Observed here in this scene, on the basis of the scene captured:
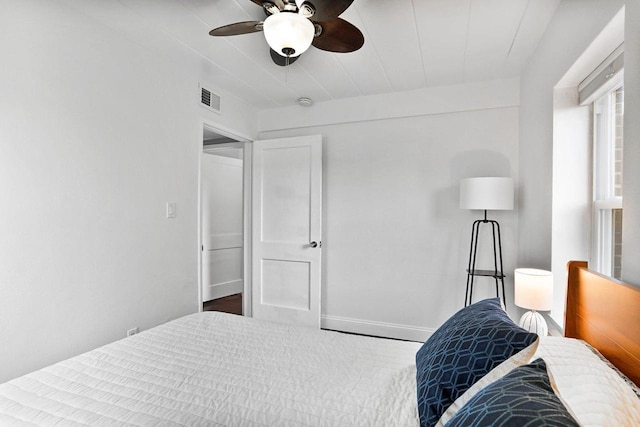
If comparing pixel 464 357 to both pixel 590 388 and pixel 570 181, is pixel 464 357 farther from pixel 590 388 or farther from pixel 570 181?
pixel 570 181

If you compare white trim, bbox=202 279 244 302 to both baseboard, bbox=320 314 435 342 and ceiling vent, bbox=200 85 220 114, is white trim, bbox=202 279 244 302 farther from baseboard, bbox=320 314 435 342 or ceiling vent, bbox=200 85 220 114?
ceiling vent, bbox=200 85 220 114

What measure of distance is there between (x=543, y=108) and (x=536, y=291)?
49.3 inches

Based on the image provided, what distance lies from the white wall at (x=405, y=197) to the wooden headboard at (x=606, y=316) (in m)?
1.61

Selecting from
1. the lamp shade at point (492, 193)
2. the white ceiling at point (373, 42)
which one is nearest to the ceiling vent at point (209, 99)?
the white ceiling at point (373, 42)

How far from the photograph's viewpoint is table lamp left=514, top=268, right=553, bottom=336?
1944 mm

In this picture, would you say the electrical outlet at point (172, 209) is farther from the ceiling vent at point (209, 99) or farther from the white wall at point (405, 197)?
the white wall at point (405, 197)

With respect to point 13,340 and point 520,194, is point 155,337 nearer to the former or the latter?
point 13,340

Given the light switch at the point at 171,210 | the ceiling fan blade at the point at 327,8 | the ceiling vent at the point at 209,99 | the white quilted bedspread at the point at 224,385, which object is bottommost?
the white quilted bedspread at the point at 224,385

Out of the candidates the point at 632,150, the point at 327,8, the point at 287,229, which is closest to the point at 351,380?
the point at 632,150

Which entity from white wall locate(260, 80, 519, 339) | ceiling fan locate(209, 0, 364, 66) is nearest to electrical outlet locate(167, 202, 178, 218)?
ceiling fan locate(209, 0, 364, 66)

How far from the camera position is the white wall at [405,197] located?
3117 mm

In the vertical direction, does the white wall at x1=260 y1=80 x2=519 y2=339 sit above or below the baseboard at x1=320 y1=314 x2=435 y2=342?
above

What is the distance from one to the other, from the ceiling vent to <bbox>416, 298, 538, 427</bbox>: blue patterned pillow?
109 inches

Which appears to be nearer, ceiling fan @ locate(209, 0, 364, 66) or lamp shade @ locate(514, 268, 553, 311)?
ceiling fan @ locate(209, 0, 364, 66)
